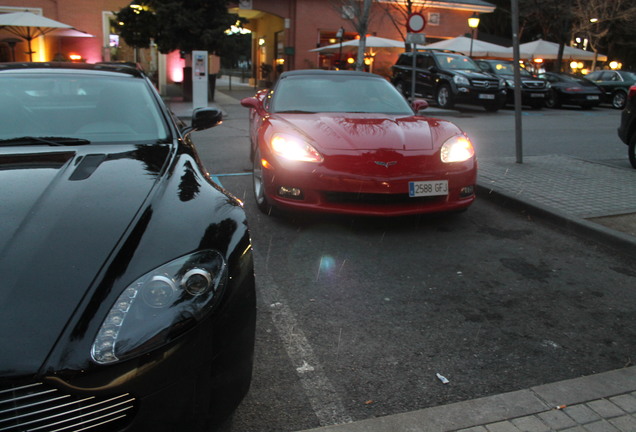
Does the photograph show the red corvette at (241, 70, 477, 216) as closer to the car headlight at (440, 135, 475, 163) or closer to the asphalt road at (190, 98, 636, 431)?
the car headlight at (440, 135, 475, 163)

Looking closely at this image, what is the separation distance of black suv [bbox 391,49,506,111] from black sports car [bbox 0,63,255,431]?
642 inches

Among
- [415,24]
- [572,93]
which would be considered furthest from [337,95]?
[572,93]

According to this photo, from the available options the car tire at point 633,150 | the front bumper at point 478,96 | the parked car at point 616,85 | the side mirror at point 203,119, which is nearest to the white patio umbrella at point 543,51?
the parked car at point 616,85

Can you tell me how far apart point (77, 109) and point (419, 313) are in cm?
250

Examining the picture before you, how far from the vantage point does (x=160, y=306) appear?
179cm

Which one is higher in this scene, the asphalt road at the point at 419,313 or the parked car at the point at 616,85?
the parked car at the point at 616,85

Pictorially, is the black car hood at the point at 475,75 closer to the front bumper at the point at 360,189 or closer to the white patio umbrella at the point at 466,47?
the white patio umbrella at the point at 466,47

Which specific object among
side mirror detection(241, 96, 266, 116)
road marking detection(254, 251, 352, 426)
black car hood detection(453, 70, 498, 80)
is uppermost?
black car hood detection(453, 70, 498, 80)

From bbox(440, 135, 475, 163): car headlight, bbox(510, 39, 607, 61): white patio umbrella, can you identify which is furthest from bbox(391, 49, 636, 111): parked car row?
bbox(440, 135, 475, 163): car headlight

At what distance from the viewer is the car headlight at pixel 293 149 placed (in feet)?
15.7

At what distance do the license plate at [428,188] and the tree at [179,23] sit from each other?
1433 cm

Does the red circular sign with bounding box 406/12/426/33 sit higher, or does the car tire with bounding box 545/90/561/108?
the red circular sign with bounding box 406/12/426/33

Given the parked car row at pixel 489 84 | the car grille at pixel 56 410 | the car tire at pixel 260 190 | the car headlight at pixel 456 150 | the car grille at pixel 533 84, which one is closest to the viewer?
the car grille at pixel 56 410

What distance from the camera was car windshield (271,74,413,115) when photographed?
5.99m
